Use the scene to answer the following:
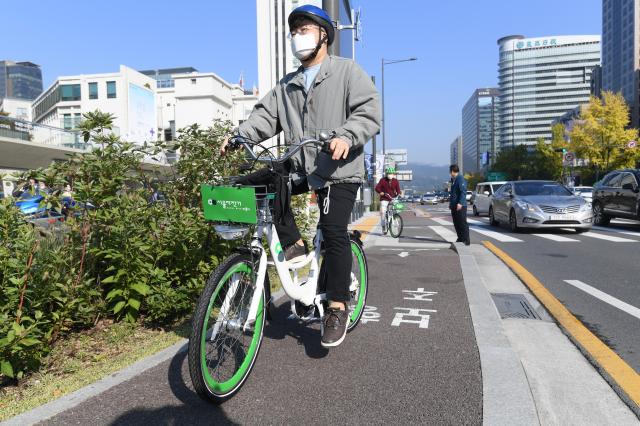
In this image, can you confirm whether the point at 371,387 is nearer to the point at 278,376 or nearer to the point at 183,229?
the point at 278,376

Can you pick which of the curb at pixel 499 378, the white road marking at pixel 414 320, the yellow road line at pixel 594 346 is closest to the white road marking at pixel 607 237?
the yellow road line at pixel 594 346

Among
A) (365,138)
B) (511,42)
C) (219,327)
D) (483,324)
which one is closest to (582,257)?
(483,324)

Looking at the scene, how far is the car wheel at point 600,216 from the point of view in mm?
14672

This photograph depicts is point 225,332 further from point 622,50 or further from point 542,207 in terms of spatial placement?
point 622,50

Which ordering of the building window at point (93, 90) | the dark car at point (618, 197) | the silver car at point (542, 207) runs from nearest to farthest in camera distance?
1. the silver car at point (542, 207)
2. the dark car at point (618, 197)
3. the building window at point (93, 90)

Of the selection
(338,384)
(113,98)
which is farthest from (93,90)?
(338,384)

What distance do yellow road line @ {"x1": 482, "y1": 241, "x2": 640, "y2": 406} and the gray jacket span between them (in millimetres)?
1784

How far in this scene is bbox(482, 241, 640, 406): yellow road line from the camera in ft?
8.62

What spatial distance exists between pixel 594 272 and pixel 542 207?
6052 mm

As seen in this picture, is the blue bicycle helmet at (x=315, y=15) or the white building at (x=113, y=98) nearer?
the blue bicycle helmet at (x=315, y=15)

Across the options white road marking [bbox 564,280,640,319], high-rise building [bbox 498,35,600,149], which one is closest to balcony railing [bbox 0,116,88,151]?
white road marking [bbox 564,280,640,319]

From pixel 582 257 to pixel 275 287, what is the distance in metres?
5.57

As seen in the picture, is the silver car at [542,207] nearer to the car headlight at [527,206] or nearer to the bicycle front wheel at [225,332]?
the car headlight at [527,206]

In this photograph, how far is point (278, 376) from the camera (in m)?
2.66
